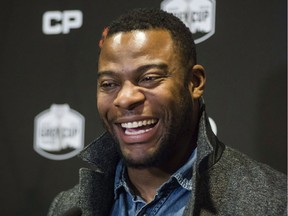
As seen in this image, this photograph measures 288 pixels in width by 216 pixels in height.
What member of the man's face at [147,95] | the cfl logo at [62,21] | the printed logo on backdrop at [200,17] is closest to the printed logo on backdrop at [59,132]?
the cfl logo at [62,21]

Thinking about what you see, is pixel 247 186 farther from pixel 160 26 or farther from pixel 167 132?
pixel 160 26

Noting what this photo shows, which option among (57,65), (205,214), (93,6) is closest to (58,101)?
(57,65)

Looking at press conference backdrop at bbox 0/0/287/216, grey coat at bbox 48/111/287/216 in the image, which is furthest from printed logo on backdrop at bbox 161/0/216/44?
grey coat at bbox 48/111/287/216

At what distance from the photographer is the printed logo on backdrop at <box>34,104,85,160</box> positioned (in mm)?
1585

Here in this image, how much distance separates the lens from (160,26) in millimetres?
1077

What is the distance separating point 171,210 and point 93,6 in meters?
0.75

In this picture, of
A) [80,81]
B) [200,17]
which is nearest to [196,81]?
[200,17]

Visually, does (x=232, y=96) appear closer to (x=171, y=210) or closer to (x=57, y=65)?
(x=171, y=210)

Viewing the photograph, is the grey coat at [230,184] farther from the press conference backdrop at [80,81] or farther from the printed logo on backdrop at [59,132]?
the printed logo on backdrop at [59,132]

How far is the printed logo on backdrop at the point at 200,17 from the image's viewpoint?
1.43m

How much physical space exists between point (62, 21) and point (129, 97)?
27.3 inches

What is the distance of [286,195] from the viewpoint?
100cm

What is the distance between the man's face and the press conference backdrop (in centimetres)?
34

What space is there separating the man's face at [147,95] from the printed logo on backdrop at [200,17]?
38 centimetres
